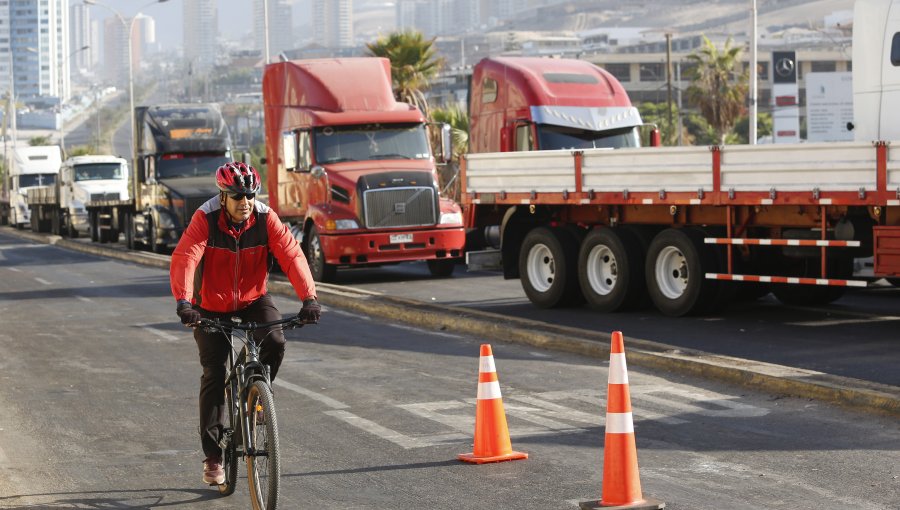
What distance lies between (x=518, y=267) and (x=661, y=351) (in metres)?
6.55

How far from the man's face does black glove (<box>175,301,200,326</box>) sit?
0.54m

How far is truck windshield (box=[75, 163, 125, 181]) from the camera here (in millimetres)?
48741

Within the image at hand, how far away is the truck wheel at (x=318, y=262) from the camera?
24.3m

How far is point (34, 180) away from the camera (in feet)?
212

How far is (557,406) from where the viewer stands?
36.4 ft

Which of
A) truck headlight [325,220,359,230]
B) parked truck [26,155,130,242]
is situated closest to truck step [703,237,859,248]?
truck headlight [325,220,359,230]

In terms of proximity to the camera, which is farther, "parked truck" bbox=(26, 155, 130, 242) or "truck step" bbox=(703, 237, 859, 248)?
"parked truck" bbox=(26, 155, 130, 242)

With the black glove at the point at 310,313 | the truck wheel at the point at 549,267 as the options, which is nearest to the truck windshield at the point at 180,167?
the truck wheel at the point at 549,267

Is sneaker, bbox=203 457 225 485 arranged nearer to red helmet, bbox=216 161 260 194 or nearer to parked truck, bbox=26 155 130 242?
red helmet, bbox=216 161 260 194

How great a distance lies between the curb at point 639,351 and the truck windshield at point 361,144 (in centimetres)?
395

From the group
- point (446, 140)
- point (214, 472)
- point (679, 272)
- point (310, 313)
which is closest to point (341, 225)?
point (446, 140)

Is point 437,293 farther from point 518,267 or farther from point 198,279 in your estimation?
point 198,279

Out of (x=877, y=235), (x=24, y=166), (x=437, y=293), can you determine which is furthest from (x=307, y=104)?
(x=24, y=166)

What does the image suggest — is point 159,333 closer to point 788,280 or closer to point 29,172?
point 788,280
